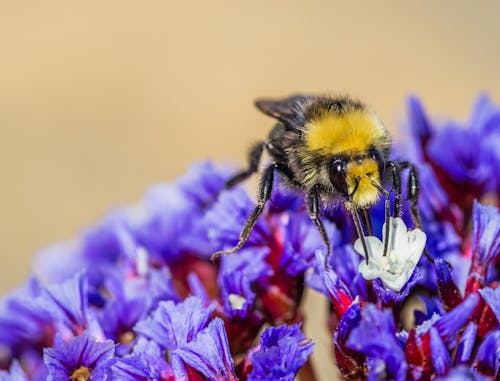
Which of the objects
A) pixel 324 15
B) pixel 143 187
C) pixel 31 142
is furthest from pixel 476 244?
pixel 324 15

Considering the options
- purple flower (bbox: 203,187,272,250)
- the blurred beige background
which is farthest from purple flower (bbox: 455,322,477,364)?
the blurred beige background

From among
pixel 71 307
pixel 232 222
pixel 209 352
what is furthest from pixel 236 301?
pixel 71 307

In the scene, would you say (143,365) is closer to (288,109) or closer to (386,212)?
(386,212)

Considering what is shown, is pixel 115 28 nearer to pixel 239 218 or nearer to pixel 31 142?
pixel 31 142

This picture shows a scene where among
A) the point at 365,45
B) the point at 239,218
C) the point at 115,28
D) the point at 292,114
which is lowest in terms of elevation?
the point at 365,45

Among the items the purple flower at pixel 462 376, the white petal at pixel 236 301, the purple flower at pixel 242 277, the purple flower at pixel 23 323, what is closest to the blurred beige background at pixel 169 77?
the purple flower at pixel 23 323

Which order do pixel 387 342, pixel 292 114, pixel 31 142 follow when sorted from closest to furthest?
pixel 387 342 → pixel 292 114 → pixel 31 142

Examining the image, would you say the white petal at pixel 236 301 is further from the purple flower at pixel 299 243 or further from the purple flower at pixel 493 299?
the purple flower at pixel 493 299
